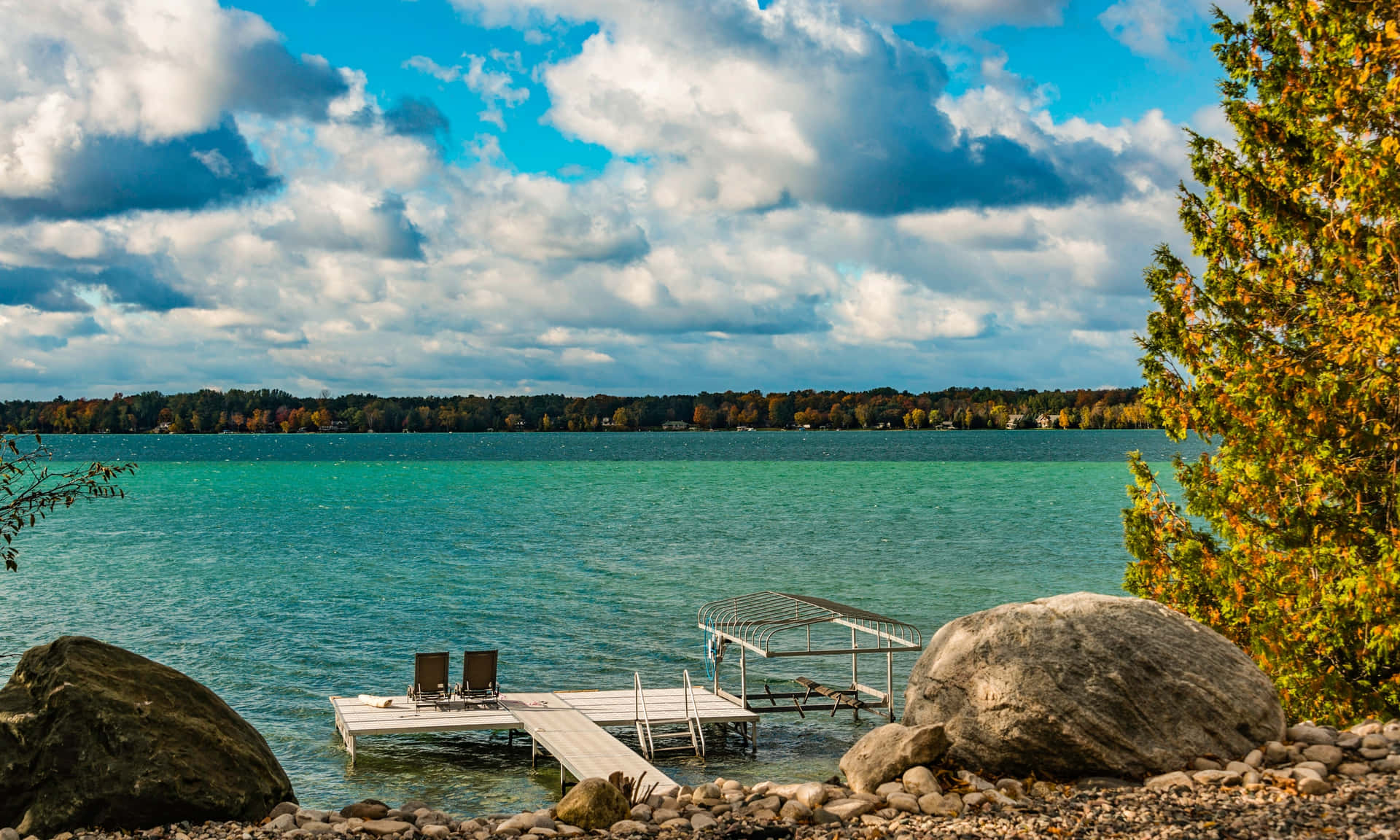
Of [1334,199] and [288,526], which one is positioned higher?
[1334,199]

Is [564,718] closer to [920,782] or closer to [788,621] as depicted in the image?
[788,621]

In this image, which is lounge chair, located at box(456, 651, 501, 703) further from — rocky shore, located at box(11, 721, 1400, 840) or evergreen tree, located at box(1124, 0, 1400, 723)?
evergreen tree, located at box(1124, 0, 1400, 723)

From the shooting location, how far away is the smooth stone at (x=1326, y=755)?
824cm

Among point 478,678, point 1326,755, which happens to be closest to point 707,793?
point 1326,755

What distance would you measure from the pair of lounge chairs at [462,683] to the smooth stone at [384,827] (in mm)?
9446

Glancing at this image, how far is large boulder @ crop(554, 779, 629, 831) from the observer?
8125mm

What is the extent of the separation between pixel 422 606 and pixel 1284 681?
84.9ft

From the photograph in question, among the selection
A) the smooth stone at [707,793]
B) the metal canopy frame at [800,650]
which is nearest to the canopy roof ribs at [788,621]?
the metal canopy frame at [800,650]

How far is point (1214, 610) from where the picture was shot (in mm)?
12188

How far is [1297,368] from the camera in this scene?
426 inches

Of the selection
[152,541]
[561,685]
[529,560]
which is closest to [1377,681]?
[561,685]

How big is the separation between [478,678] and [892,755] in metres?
10.3

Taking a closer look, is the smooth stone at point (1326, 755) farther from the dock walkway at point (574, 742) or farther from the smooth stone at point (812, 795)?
the dock walkway at point (574, 742)

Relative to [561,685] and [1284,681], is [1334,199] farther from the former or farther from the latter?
[561,685]
